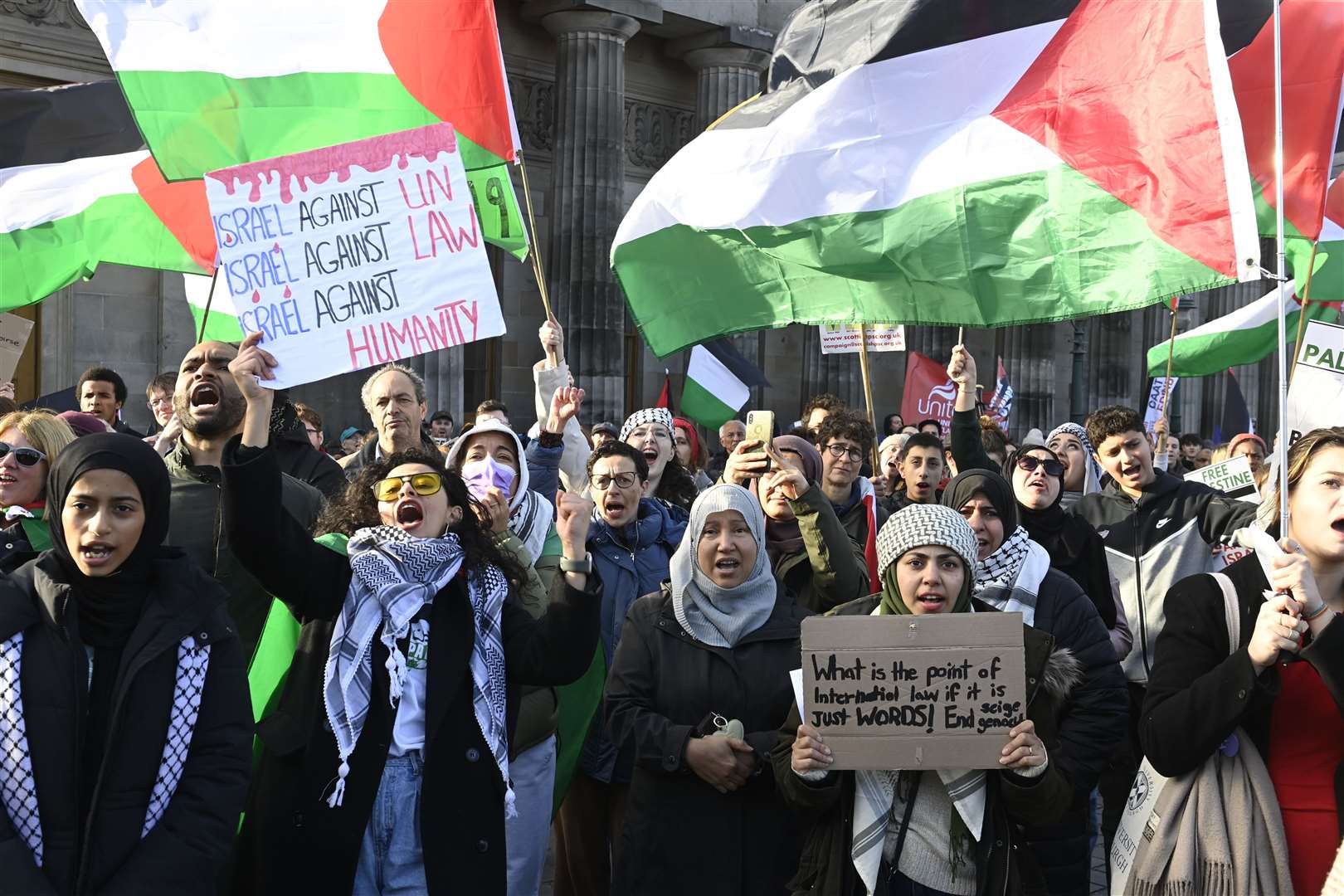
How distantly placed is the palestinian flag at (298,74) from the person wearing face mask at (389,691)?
2.32m

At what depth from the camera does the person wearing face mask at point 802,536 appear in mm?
4730

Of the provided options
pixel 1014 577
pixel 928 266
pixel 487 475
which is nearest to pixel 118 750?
pixel 487 475

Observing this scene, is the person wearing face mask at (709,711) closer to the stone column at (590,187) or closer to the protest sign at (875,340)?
the protest sign at (875,340)

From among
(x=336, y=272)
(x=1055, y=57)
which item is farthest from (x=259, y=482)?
(x=1055, y=57)

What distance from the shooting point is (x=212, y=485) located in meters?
4.64

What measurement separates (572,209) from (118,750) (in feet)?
48.6

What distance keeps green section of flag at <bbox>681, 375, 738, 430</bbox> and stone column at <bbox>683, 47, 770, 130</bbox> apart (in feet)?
22.5

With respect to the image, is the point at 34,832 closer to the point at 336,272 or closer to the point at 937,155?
the point at 336,272

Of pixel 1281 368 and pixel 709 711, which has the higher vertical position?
pixel 1281 368

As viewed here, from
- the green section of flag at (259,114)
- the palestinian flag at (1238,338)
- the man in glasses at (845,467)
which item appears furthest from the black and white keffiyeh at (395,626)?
the palestinian flag at (1238,338)

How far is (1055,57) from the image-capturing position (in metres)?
5.36

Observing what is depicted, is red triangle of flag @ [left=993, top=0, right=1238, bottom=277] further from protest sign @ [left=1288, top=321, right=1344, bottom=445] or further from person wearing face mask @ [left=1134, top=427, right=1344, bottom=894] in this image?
protest sign @ [left=1288, top=321, right=1344, bottom=445]

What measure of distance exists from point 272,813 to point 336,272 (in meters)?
2.05

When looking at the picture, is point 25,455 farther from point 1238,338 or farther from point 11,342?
point 1238,338
